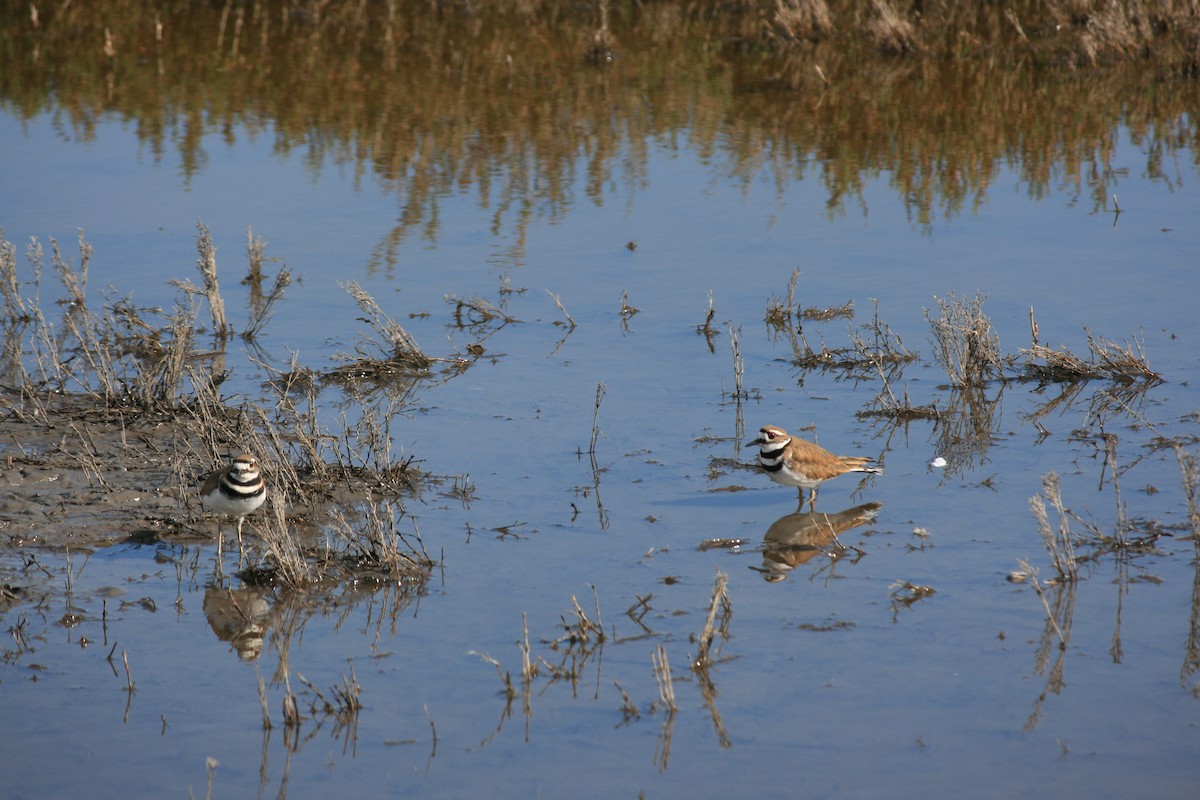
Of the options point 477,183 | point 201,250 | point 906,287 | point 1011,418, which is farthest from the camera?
point 477,183

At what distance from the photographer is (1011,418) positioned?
9.81m

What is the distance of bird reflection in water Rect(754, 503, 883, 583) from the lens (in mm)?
7695

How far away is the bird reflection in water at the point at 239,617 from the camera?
680cm

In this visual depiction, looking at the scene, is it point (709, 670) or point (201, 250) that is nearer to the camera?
point (709, 670)

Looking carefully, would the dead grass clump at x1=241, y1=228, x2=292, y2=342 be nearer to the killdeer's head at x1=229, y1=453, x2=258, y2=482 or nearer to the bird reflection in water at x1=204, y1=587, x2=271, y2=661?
the killdeer's head at x1=229, y1=453, x2=258, y2=482

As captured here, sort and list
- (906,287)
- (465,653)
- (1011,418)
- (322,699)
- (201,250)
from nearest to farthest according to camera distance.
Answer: (322,699) → (465,653) → (1011,418) → (201,250) → (906,287)

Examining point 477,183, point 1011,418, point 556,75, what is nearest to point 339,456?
point 1011,418

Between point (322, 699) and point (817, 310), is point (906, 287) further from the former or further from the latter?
point (322, 699)

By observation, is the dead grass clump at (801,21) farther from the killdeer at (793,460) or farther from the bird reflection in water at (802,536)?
the bird reflection in water at (802,536)

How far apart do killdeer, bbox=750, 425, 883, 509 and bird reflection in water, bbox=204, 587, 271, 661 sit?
10.6 ft

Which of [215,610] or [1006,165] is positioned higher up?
[1006,165]

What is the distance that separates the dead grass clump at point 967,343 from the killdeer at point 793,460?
2.17 meters

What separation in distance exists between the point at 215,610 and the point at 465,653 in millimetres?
1467

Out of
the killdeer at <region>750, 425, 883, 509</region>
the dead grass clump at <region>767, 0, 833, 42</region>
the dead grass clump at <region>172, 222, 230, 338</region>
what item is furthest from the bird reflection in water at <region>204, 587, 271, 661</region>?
the dead grass clump at <region>767, 0, 833, 42</region>
